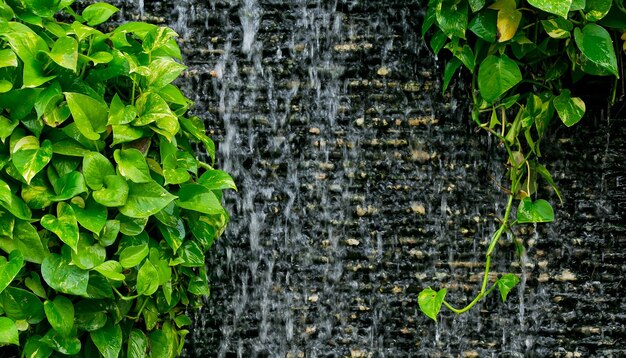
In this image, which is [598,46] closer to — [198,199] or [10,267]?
[198,199]

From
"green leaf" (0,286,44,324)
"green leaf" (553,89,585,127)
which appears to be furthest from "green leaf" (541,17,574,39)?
"green leaf" (0,286,44,324)

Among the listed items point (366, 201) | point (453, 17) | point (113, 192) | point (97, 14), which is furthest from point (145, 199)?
point (453, 17)

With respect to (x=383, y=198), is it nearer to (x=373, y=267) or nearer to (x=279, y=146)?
(x=373, y=267)

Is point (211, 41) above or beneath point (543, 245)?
above

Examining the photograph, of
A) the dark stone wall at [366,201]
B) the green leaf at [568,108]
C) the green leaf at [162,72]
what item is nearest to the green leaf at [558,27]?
the green leaf at [568,108]

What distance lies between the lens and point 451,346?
140 centimetres

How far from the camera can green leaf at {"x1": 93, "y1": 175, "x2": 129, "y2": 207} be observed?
3.19 feet

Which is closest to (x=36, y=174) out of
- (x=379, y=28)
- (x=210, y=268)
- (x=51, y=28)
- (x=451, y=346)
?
(x=51, y=28)

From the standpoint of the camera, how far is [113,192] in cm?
98

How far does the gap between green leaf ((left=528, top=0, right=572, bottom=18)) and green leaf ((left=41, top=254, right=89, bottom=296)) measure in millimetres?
879

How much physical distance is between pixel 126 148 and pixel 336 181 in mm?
513

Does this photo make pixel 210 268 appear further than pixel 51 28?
Yes

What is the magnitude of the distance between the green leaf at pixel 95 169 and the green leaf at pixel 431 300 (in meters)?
0.65

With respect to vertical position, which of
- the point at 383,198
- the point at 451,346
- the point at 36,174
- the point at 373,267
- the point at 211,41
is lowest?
the point at 451,346
